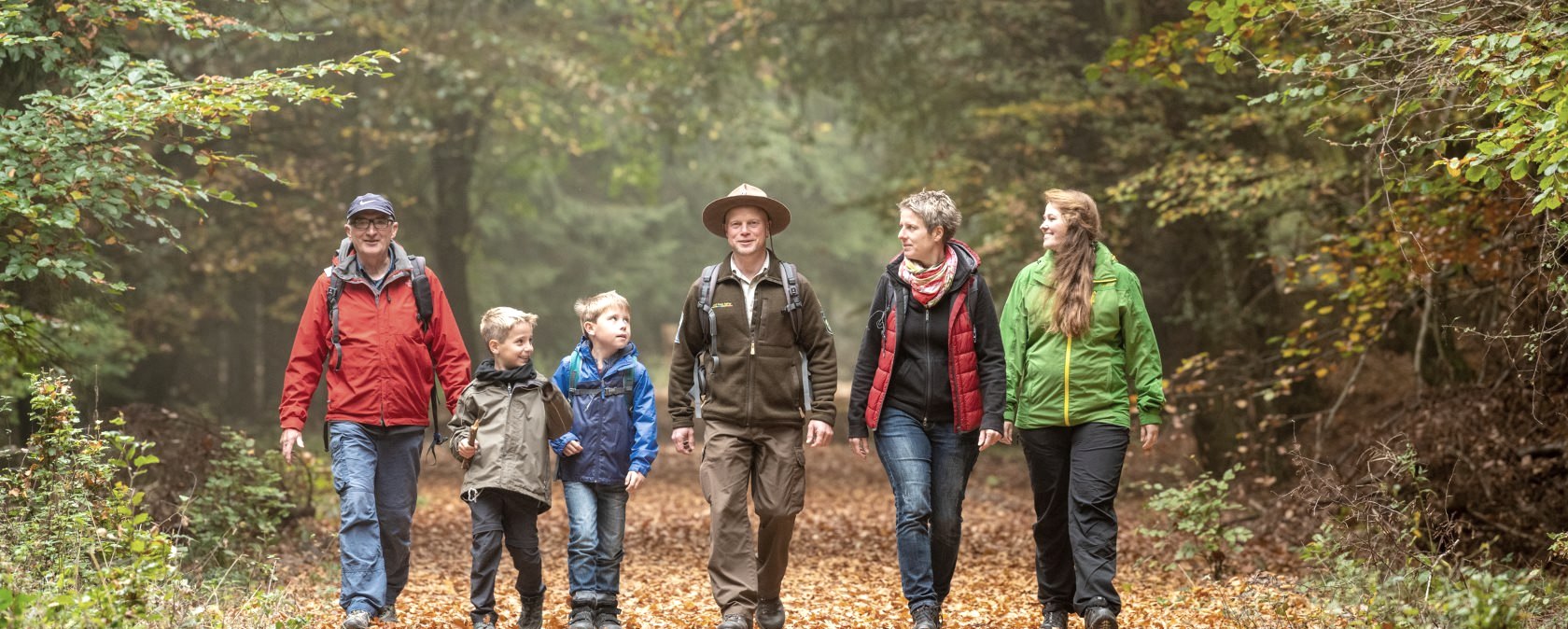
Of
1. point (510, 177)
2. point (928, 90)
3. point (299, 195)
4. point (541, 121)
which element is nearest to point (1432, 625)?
point (928, 90)

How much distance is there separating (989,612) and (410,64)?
460 inches

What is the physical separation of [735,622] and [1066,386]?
1.80 meters

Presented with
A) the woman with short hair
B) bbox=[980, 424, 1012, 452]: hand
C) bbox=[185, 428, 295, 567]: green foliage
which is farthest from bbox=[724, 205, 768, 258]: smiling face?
bbox=[185, 428, 295, 567]: green foliage

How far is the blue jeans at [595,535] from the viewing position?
6312 millimetres

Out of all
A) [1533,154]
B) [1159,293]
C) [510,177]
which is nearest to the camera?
[1533,154]

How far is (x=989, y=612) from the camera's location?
7.48 metres

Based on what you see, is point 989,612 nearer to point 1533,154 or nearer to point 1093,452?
point 1093,452

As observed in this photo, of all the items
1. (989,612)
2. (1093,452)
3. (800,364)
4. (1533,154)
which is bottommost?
(989,612)

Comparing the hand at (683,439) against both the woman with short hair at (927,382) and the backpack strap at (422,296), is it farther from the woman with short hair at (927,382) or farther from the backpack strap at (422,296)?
the backpack strap at (422,296)

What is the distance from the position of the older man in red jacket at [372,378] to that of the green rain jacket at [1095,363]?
8.98ft

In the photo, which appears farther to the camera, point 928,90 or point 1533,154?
point 928,90

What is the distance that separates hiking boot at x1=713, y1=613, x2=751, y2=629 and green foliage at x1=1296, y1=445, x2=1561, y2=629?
2.44 m

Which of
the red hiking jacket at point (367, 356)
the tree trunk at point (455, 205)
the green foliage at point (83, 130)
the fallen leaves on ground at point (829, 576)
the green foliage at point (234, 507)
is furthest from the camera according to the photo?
the tree trunk at point (455, 205)

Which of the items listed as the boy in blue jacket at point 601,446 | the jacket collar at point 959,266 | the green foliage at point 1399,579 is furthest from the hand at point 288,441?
the green foliage at point 1399,579
